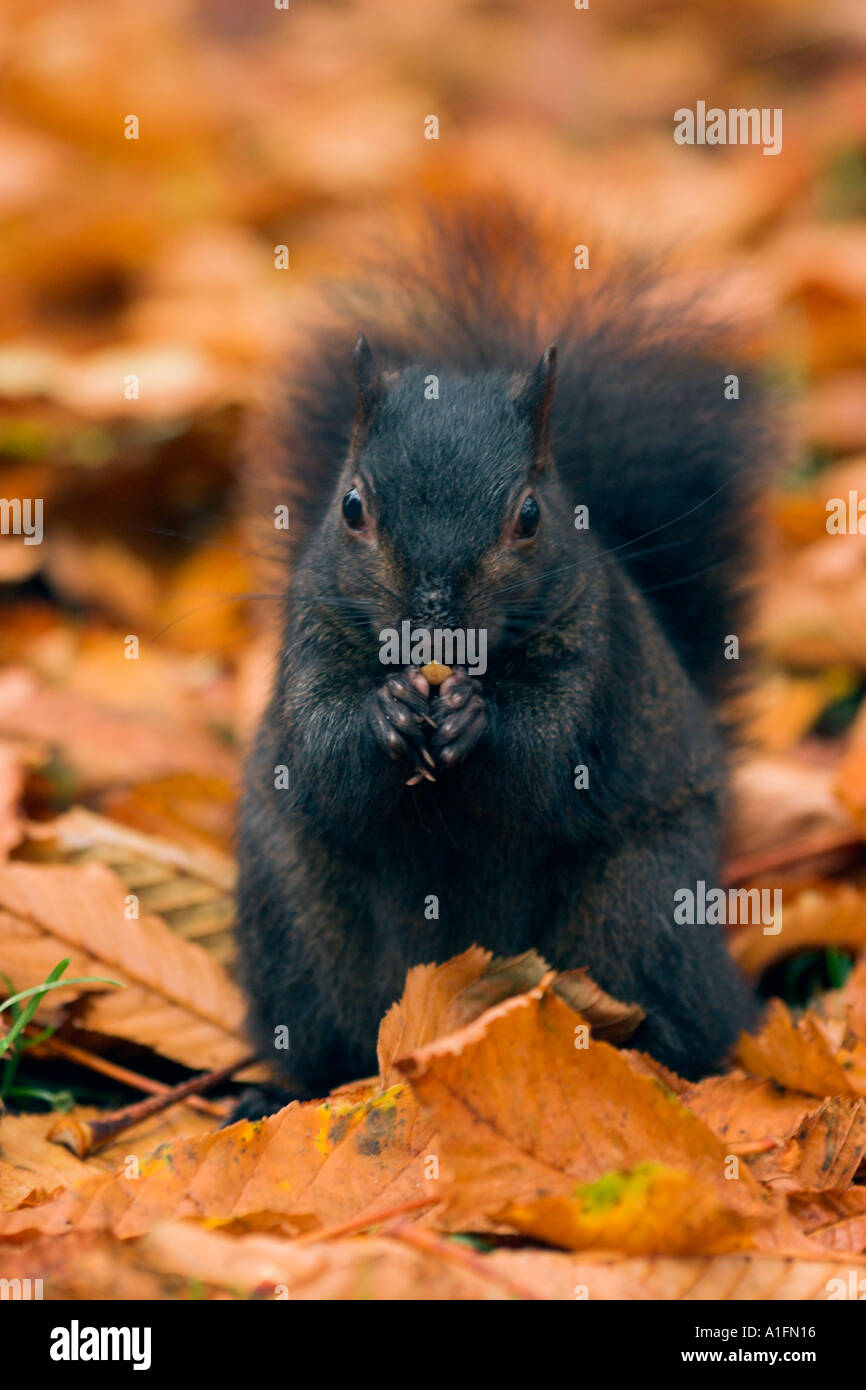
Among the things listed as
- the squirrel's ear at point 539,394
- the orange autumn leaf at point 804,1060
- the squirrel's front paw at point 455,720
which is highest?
the squirrel's ear at point 539,394

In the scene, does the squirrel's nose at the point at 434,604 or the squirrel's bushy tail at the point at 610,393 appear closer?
the squirrel's nose at the point at 434,604

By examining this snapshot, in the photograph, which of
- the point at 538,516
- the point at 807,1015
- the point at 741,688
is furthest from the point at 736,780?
the point at 538,516

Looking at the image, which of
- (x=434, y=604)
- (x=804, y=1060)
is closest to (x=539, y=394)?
(x=434, y=604)

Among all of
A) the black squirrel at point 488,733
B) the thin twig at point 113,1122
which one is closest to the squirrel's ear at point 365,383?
the black squirrel at point 488,733

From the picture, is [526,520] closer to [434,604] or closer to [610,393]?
[434,604]

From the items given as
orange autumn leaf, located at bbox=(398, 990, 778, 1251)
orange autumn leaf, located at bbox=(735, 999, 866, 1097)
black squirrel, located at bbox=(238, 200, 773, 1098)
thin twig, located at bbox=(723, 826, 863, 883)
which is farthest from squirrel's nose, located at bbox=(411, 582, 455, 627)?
thin twig, located at bbox=(723, 826, 863, 883)

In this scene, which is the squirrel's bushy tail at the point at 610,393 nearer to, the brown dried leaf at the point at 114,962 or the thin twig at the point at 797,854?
the thin twig at the point at 797,854
